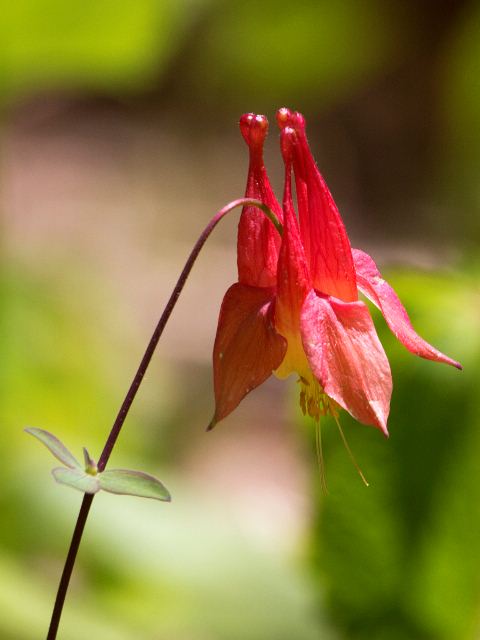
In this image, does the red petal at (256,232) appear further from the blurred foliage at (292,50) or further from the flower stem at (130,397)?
the blurred foliage at (292,50)

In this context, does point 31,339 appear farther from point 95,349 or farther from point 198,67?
point 198,67

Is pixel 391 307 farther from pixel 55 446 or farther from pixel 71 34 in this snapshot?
pixel 71 34

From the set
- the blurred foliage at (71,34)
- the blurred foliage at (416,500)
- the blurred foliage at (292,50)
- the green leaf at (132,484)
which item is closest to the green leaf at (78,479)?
the green leaf at (132,484)

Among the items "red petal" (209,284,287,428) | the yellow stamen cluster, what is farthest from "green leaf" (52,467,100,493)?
the yellow stamen cluster

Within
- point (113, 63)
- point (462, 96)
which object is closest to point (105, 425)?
point (113, 63)

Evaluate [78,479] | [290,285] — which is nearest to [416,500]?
[290,285]


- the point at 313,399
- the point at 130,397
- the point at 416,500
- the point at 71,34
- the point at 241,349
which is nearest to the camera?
the point at 130,397
